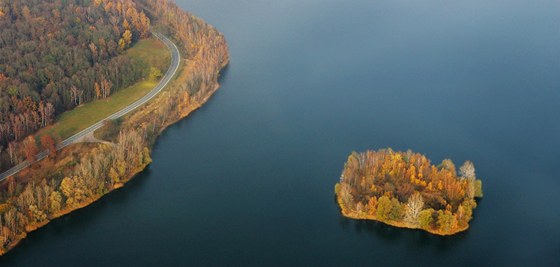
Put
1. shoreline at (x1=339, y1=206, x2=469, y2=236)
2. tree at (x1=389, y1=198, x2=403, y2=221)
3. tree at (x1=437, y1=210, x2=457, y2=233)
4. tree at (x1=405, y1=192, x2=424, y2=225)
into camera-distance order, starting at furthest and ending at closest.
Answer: tree at (x1=389, y1=198, x2=403, y2=221), shoreline at (x1=339, y1=206, x2=469, y2=236), tree at (x1=405, y1=192, x2=424, y2=225), tree at (x1=437, y1=210, x2=457, y2=233)

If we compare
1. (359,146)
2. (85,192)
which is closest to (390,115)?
(359,146)

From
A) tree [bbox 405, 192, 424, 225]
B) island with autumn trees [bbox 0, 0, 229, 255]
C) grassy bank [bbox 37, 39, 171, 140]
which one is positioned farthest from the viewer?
grassy bank [bbox 37, 39, 171, 140]

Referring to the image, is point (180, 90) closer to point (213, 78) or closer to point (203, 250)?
point (213, 78)

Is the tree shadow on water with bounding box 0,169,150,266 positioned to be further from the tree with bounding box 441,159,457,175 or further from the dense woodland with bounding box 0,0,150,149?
the tree with bounding box 441,159,457,175

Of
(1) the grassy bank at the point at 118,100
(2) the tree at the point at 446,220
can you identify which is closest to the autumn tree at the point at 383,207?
(2) the tree at the point at 446,220

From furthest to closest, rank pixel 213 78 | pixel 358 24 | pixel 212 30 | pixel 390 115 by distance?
pixel 358 24, pixel 212 30, pixel 213 78, pixel 390 115

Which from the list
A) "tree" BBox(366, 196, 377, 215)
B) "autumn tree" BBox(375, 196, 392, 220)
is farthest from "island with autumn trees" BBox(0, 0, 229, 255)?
"autumn tree" BBox(375, 196, 392, 220)
